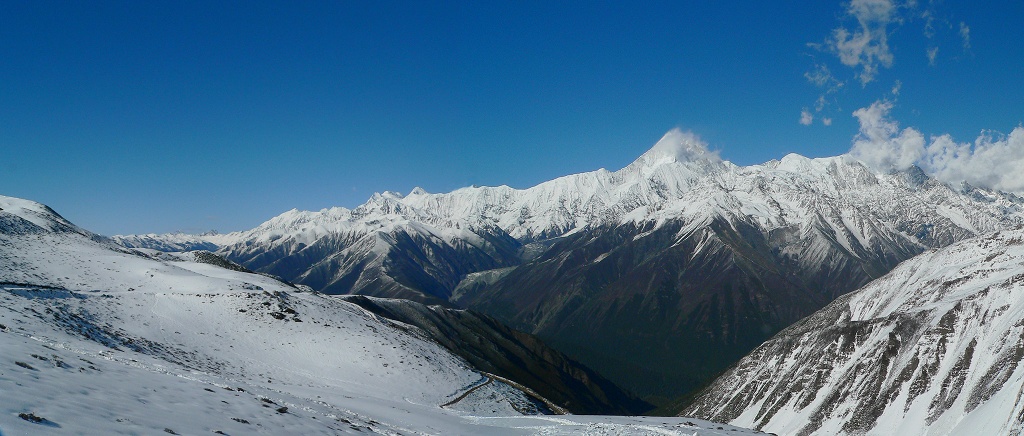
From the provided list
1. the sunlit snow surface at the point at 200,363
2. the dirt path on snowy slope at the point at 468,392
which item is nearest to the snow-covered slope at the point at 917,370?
the dirt path on snowy slope at the point at 468,392

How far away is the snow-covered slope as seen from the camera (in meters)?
105

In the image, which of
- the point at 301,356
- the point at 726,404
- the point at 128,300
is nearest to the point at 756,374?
the point at 726,404

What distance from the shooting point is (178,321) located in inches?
2906

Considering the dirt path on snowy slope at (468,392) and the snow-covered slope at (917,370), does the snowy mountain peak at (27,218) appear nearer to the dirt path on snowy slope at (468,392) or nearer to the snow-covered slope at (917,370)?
the dirt path on snowy slope at (468,392)

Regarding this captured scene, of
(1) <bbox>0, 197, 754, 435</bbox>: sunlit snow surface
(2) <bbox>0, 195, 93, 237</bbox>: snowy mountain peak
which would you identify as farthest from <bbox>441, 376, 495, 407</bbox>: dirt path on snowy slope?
(2) <bbox>0, 195, 93, 237</bbox>: snowy mountain peak

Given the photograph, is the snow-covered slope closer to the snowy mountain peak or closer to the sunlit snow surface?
the sunlit snow surface

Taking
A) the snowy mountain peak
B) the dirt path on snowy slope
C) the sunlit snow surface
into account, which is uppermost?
the snowy mountain peak

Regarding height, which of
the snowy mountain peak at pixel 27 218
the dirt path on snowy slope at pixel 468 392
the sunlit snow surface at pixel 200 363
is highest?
the snowy mountain peak at pixel 27 218

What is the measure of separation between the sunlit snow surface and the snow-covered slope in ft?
249

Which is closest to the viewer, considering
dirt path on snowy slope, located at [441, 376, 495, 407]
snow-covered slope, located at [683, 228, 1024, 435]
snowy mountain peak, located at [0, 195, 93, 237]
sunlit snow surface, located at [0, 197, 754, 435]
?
sunlit snow surface, located at [0, 197, 754, 435]

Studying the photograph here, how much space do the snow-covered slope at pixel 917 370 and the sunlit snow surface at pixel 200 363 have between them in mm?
76045

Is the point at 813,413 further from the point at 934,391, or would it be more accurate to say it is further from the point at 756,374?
the point at 756,374

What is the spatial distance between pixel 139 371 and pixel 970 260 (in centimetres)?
23862

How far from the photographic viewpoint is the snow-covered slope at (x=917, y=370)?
105 meters
